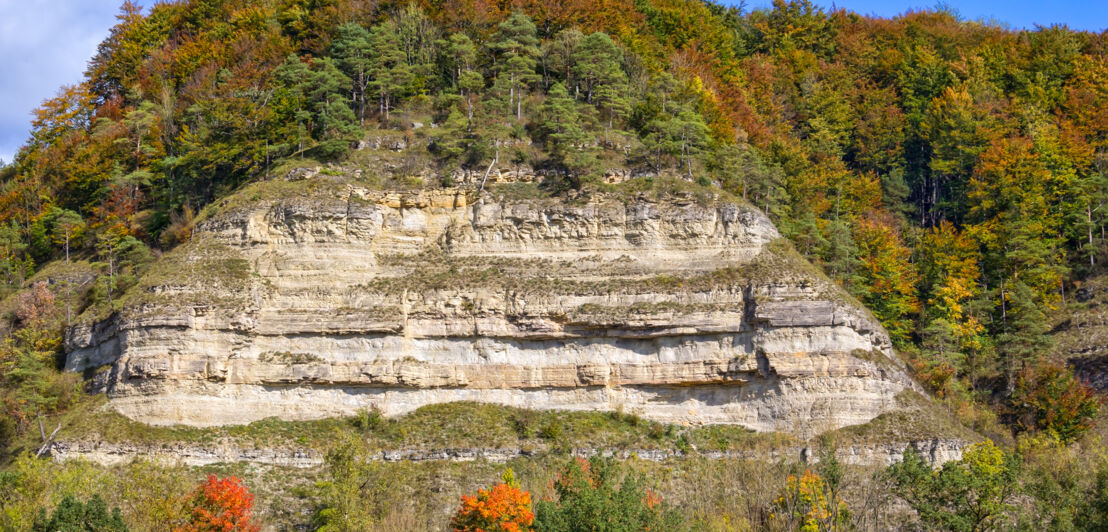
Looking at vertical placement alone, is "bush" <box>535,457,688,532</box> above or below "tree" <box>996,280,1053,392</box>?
below

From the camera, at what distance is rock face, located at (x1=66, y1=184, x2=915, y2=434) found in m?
46.0

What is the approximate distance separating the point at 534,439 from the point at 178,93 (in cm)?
3912

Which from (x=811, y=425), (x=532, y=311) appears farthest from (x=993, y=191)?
(x=532, y=311)

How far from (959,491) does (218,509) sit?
27.2 m

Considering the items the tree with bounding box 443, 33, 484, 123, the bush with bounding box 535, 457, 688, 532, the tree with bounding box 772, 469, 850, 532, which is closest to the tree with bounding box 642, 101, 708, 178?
the tree with bounding box 443, 33, 484, 123

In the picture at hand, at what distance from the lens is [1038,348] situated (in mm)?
53094

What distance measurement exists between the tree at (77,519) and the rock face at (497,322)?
878 centimetres

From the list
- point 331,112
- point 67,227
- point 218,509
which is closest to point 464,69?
point 331,112

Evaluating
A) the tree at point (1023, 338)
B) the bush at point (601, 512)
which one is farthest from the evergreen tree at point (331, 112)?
the tree at point (1023, 338)

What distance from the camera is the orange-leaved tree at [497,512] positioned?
36594mm

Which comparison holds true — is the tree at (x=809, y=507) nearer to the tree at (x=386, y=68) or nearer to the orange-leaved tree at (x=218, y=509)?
the orange-leaved tree at (x=218, y=509)

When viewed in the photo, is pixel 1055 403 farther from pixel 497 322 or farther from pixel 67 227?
pixel 67 227

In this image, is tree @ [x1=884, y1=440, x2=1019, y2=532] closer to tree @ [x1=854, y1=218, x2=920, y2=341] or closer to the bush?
the bush

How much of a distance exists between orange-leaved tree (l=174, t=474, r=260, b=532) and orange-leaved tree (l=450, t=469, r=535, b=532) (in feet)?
26.3
